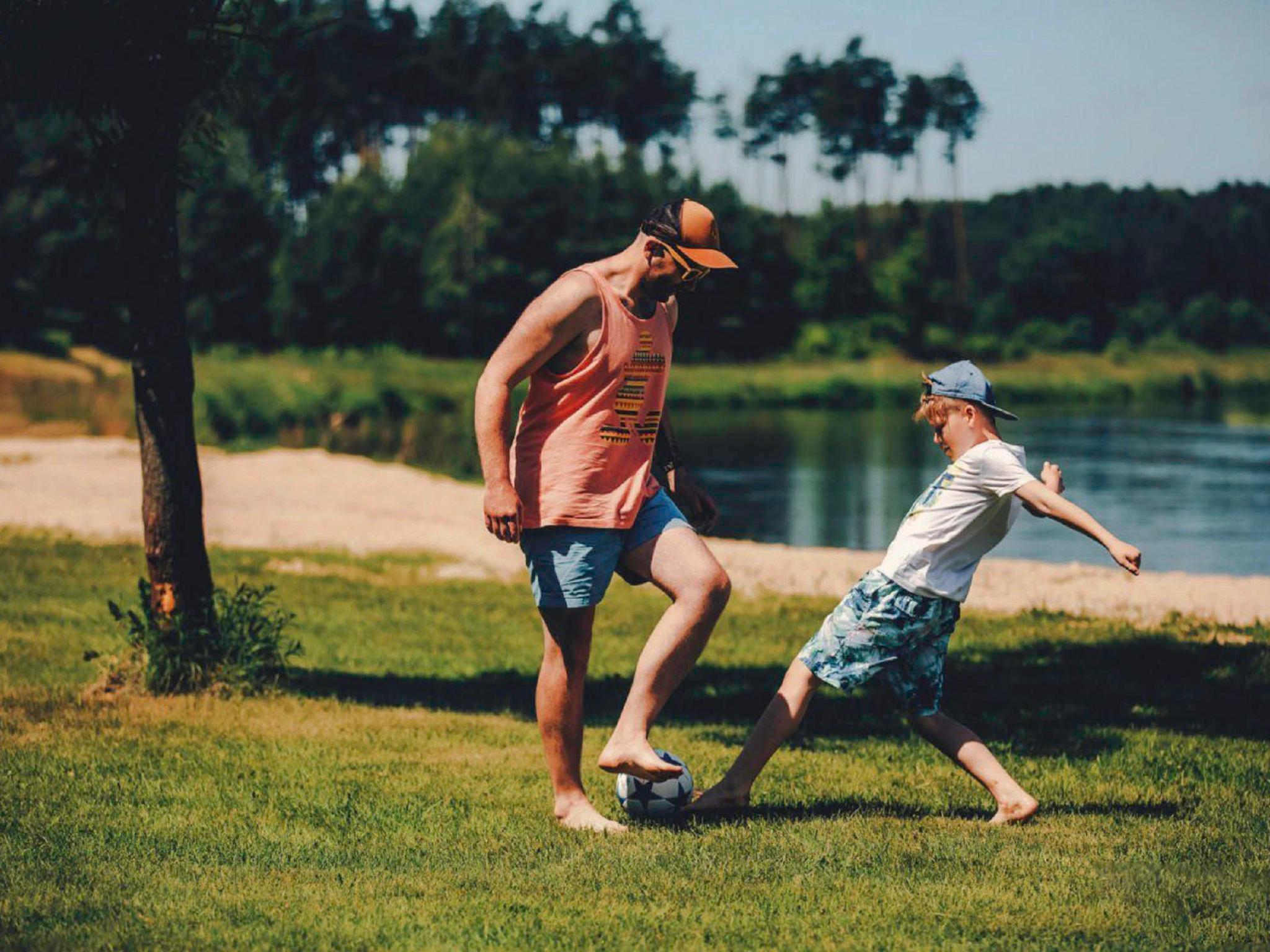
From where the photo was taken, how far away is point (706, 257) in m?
5.15

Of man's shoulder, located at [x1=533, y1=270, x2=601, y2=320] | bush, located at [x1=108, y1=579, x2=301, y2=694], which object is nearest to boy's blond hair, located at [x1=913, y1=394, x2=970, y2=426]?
man's shoulder, located at [x1=533, y1=270, x2=601, y2=320]

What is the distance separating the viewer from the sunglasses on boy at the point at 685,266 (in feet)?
16.9

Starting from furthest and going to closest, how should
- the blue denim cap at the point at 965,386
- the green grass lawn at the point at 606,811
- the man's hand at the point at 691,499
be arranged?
the man's hand at the point at 691,499
the blue denim cap at the point at 965,386
the green grass lawn at the point at 606,811

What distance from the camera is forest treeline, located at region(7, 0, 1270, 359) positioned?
209 ft

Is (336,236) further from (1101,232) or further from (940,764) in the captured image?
(1101,232)

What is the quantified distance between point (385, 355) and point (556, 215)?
42.6 feet

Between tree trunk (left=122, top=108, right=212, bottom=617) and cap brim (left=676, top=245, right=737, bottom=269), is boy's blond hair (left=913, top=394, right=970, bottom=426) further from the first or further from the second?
tree trunk (left=122, top=108, right=212, bottom=617)

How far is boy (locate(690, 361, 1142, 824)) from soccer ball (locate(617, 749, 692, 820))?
86 millimetres

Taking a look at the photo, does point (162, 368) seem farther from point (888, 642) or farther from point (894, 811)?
point (894, 811)

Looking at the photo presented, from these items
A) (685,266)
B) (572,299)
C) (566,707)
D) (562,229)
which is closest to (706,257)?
(685,266)

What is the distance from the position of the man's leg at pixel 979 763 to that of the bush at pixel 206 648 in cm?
351

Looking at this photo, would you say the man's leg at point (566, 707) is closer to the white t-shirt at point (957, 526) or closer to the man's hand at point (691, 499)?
the man's hand at point (691, 499)

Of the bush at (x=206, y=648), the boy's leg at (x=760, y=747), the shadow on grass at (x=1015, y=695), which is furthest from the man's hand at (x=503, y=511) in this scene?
the bush at (x=206, y=648)

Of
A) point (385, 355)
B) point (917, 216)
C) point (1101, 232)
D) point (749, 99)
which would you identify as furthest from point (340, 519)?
point (1101, 232)
